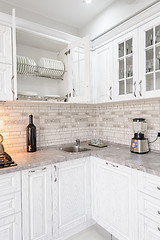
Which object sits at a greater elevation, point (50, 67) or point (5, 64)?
point (50, 67)

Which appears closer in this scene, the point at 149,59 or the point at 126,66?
the point at 149,59

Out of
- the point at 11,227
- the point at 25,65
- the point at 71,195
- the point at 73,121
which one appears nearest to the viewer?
the point at 11,227

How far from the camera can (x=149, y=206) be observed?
1336mm

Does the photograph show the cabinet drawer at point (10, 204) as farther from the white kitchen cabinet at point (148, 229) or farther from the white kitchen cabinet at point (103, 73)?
the white kitchen cabinet at point (103, 73)

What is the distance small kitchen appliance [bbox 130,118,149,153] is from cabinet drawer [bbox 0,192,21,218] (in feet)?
4.18

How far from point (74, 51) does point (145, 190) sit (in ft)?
5.54

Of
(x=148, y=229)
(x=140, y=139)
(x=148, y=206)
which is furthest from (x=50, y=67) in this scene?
(x=148, y=229)

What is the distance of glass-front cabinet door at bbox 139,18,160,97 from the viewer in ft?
5.18

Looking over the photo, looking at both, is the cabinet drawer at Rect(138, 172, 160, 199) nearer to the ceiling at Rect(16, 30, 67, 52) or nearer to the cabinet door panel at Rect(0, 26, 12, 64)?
the cabinet door panel at Rect(0, 26, 12, 64)

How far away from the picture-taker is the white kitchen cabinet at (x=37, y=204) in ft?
4.93

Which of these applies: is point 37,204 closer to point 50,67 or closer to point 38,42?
point 50,67

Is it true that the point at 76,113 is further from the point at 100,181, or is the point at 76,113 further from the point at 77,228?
the point at 77,228

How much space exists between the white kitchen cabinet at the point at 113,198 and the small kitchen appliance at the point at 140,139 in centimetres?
38

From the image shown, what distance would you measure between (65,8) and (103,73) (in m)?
1.00
